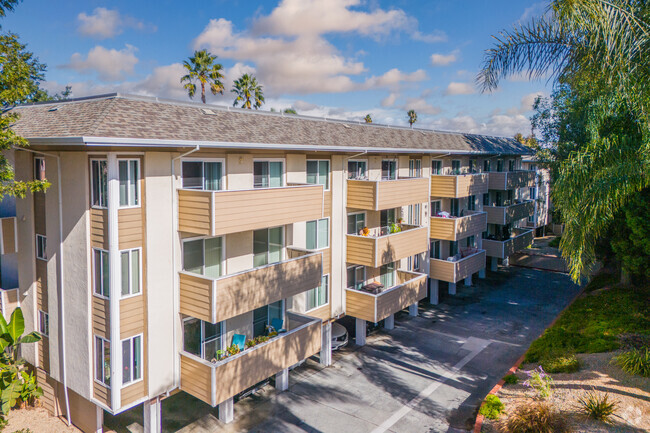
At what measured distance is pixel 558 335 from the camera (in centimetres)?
2111

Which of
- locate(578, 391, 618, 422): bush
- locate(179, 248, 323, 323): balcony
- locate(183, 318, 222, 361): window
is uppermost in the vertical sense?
locate(179, 248, 323, 323): balcony

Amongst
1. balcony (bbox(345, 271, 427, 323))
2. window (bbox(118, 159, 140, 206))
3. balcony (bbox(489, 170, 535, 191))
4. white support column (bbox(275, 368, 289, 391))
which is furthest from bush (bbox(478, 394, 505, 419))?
balcony (bbox(489, 170, 535, 191))

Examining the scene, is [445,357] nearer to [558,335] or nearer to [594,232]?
[558,335]

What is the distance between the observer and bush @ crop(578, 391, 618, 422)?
44.2 ft

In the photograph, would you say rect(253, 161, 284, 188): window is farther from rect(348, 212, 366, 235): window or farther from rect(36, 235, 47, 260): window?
rect(36, 235, 47, 260): window

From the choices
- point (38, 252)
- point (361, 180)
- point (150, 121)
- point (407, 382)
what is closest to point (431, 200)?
point (361, 180)

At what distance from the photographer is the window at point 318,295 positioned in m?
20.1

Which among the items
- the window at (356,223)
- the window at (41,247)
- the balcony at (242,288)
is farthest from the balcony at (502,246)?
the window at (41,247)

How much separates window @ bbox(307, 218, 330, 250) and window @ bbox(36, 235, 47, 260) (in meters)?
9.77

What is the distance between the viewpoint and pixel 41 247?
15766mm

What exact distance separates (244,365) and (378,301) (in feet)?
25.3

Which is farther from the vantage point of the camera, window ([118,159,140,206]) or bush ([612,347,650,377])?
bush ([612,347,650,377])

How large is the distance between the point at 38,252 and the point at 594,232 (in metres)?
21.8

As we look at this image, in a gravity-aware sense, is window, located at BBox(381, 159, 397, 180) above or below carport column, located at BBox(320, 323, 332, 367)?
above
